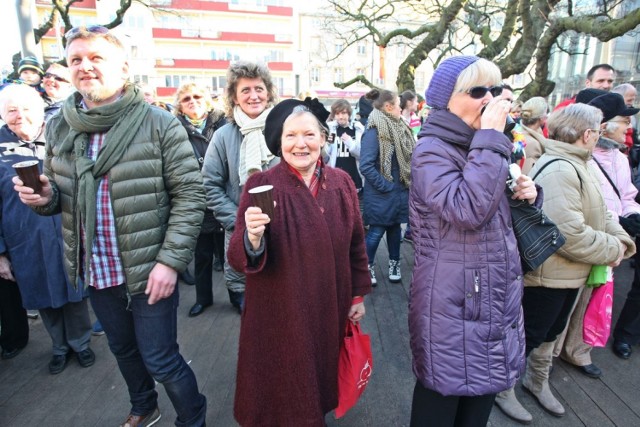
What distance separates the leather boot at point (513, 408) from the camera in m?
2.40

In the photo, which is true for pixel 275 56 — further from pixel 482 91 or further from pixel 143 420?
pixel 482 91

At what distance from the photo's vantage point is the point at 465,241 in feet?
5.16

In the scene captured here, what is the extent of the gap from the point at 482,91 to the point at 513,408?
6.85ft

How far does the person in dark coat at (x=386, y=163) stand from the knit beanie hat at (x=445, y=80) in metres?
2.48

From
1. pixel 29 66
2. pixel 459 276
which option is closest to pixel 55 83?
pixel 29 66

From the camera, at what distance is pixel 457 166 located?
1.56 m

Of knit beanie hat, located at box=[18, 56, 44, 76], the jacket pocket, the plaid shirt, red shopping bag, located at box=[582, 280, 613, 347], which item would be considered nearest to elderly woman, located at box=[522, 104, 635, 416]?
red shopping bag, located at box=[582, 280, 613, 347]

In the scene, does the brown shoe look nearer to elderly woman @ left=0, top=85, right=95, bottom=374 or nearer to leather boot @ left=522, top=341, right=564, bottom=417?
elderly woman @ left=0, top=85, right=95, bottom=374

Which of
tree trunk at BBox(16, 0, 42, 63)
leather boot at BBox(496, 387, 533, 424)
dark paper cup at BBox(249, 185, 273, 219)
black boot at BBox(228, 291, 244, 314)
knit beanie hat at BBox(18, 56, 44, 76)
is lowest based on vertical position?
leather boot at BBox(496, 387, 533, 424)

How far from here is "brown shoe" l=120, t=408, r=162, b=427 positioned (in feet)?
7.55

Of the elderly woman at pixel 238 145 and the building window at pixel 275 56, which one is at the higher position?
the building window at pixel 275 56

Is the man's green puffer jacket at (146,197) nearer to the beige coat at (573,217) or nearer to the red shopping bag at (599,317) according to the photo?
the beige coat at (573,217)

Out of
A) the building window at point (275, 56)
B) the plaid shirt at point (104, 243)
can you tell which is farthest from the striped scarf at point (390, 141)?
the building window at point (275, 56)

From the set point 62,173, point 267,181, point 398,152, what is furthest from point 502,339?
point 398,152
